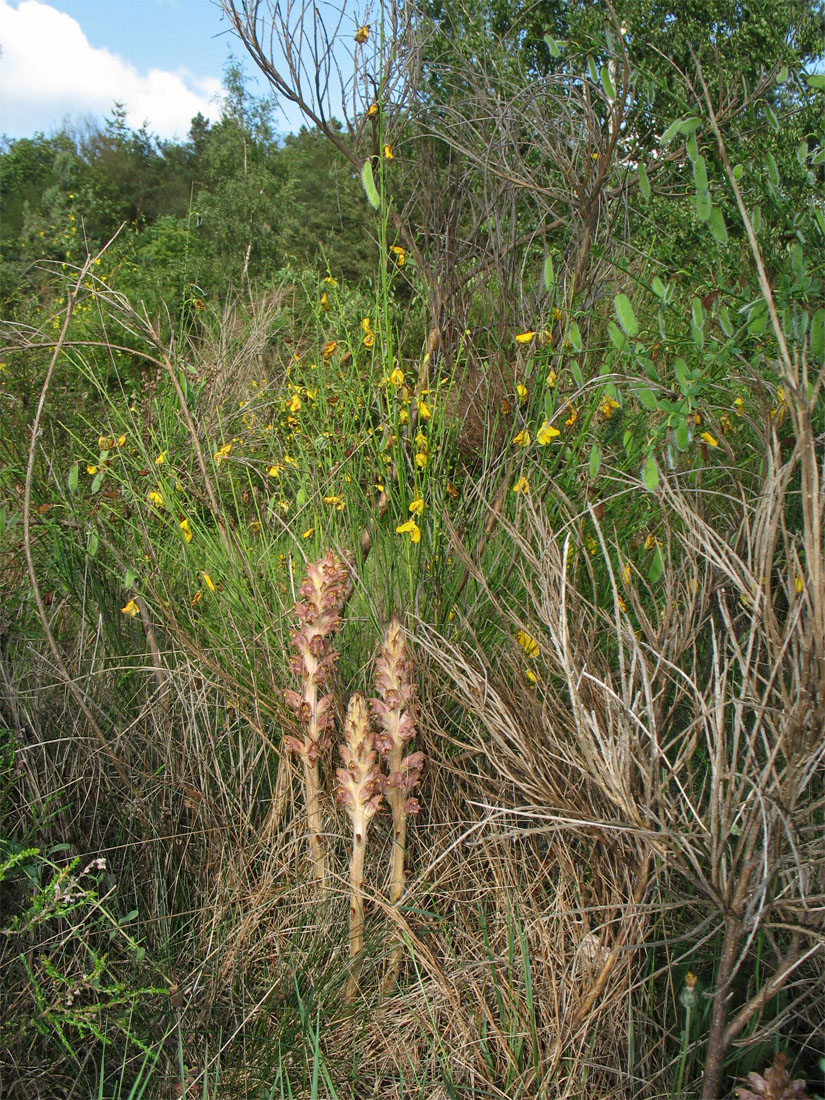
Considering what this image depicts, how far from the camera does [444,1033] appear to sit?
56.5 inches

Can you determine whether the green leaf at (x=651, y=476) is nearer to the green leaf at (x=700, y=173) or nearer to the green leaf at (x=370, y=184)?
the green leaf at (x=700, y=173)

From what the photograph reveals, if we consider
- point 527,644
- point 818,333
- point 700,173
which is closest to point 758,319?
point 818,333

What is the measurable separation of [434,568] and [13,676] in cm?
102

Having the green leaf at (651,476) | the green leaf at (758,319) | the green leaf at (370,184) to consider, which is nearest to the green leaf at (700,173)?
the green leaf at (758,319)

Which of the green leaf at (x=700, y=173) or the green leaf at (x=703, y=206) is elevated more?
the green leaf at (x=700, y=173)

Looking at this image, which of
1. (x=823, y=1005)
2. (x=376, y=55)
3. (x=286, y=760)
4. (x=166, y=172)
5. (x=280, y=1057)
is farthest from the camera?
(x=166, y=172)

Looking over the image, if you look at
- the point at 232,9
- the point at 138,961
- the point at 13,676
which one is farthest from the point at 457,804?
the point at 232,9

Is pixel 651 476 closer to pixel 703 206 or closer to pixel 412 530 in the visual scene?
pixel 703 206

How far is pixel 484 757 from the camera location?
1.77 metres

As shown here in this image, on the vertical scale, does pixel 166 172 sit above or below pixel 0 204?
above

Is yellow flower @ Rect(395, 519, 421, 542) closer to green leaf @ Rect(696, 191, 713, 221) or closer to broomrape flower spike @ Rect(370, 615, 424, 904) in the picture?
broomrape flower spike @ Rect(370, 615, 424, 904)

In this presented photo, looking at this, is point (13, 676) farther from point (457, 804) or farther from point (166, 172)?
point (166, 172)

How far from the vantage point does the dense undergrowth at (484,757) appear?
123cm

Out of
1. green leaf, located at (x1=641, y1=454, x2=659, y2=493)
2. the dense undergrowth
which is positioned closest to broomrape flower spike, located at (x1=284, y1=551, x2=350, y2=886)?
the dense undergrowth
